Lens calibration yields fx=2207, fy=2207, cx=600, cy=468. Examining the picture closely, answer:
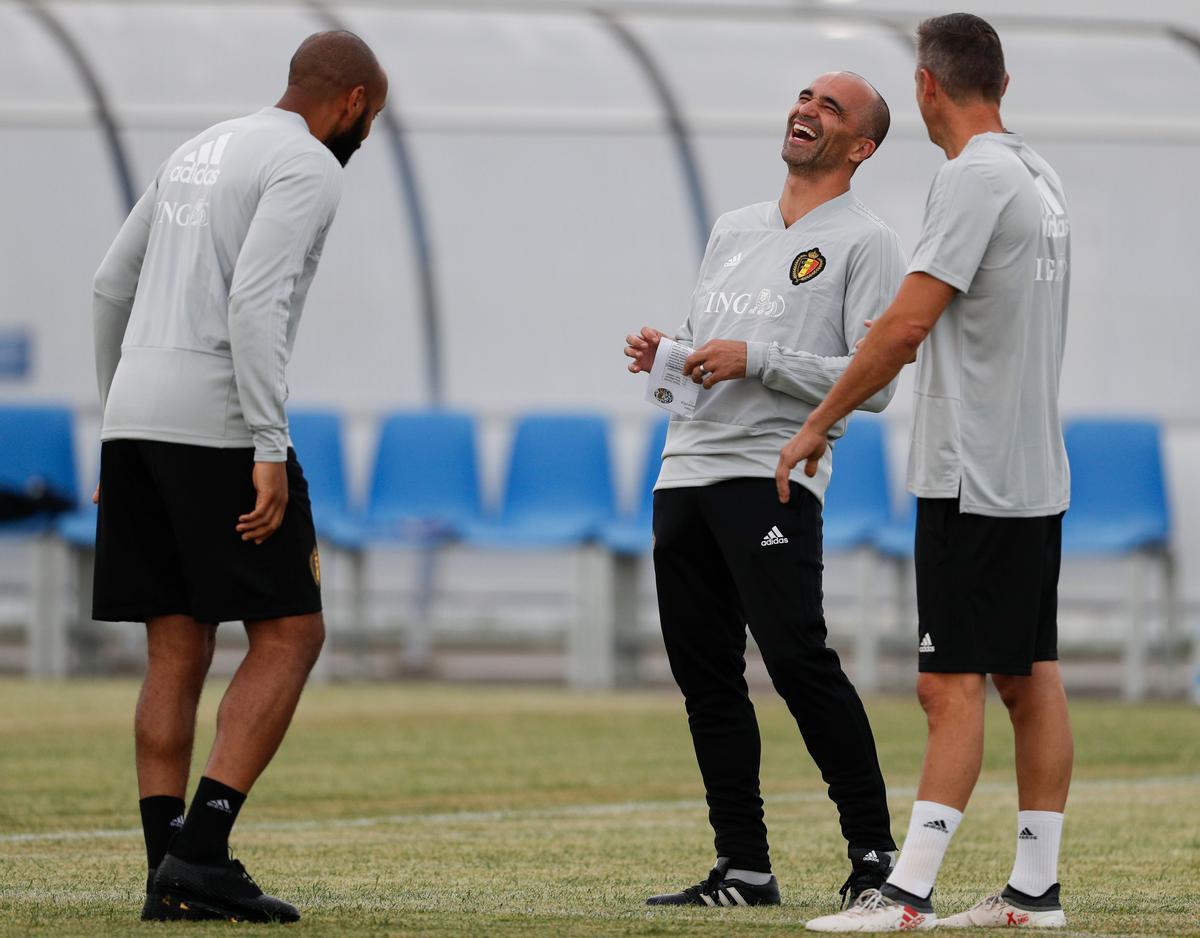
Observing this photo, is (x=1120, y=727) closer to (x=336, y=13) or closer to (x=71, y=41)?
(x=336, y=13)

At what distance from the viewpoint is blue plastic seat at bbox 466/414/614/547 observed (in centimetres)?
1308

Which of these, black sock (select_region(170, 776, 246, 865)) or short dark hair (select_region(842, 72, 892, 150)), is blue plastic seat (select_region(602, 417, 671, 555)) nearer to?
short dark hair (select_region(842, 72, 892, 150))

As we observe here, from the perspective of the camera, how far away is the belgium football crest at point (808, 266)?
203 inches

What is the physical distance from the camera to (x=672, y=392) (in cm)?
512

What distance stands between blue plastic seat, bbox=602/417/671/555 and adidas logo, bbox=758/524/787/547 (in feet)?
23.4

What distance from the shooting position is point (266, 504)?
4695mm

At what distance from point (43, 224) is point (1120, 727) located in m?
7.76

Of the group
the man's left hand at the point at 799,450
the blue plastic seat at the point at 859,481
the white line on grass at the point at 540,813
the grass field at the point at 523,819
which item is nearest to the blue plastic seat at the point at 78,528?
the grass field at the point at 523,819

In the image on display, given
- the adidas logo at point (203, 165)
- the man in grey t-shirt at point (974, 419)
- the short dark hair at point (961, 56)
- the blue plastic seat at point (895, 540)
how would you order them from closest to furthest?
the man in grey t-shirt at point (974, 419)
the short dark hair at point (961, 56)
the adidas logo at point (203, 165)
the blue plastic seat at point (895, 540)

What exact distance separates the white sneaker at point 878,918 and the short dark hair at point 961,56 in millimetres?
1679

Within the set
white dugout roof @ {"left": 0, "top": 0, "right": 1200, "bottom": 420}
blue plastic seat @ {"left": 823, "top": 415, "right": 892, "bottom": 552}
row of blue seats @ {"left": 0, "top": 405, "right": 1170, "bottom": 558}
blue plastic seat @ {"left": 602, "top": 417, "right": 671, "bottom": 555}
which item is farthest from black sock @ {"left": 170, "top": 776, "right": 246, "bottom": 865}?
white dugout roof @ {"left": 0, "top": 0, "right": 1200, "bottom": 420}

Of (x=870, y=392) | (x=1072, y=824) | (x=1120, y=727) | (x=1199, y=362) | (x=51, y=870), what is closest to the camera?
(x=870, y=392)

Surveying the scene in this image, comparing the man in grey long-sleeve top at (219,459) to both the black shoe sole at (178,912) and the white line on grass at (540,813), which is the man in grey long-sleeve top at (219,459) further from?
the white line on grass at (540,813)

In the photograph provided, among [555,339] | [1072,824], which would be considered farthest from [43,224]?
[1072,824]
